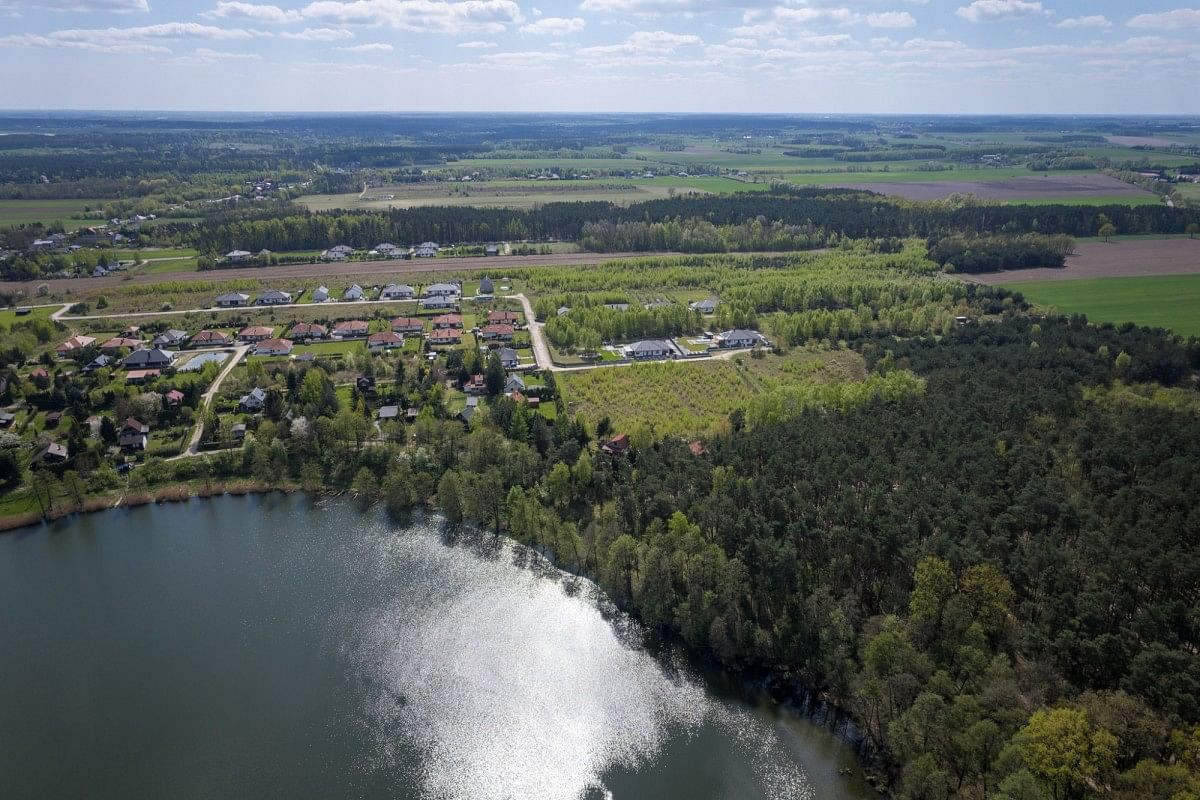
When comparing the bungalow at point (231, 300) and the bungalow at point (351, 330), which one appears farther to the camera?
the bungalow at point (231, 300)

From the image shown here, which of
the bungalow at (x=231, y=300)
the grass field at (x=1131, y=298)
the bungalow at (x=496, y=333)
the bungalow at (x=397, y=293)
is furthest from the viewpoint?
the bungalow at (x=397, y=293)

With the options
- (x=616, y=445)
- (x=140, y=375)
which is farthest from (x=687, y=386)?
(x=140, y=375)

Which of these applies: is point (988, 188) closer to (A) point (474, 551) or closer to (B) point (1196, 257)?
(B) point (1196, 257)

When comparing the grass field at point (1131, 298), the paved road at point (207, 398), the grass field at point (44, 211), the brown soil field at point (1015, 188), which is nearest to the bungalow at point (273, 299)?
the paved road at point (207, 398)

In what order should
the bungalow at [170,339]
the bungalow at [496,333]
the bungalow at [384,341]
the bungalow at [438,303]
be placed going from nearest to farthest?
the bungalow at [170,339]
the bungalow at [384,341]
the bungalow at [496,333]
the bungalow at [438,303]

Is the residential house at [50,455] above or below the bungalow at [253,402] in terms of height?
below

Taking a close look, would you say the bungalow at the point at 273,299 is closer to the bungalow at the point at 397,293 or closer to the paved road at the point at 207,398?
the bungalow at the point at 397,293

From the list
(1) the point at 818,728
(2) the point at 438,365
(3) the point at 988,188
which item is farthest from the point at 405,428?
(3) the point at 988,188
